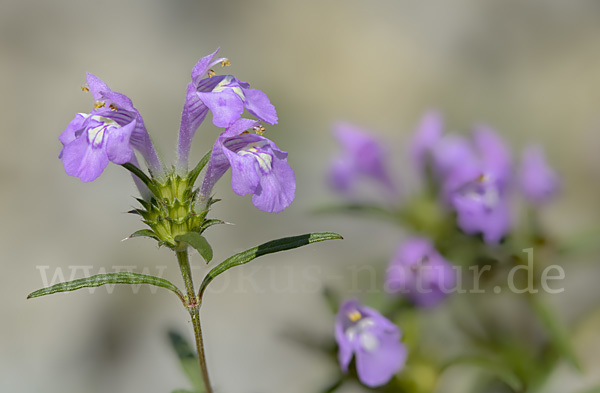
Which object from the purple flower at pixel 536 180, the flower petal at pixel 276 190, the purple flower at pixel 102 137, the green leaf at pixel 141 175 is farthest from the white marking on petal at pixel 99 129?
the purple flower at pixel 536 180

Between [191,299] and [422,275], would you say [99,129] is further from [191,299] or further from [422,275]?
[422,275]

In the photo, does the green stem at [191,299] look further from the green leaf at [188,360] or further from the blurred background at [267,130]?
the blurred background at [267,130]

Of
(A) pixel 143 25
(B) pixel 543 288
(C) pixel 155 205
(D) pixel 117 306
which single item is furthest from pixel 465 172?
(A) pixel 143 25

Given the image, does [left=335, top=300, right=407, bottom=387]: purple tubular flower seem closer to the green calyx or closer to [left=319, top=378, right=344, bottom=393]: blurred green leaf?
[left=319, top=378, right=344, bottom=393]: blurred green leaf

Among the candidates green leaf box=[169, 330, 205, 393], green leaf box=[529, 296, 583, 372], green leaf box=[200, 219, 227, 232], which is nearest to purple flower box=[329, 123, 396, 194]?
green leaf box=[529, 296, 583, 372]

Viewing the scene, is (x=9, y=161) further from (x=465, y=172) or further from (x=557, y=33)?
(x=557, y=33)

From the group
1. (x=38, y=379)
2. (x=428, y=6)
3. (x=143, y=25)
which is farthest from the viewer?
(x=428, y=6)
